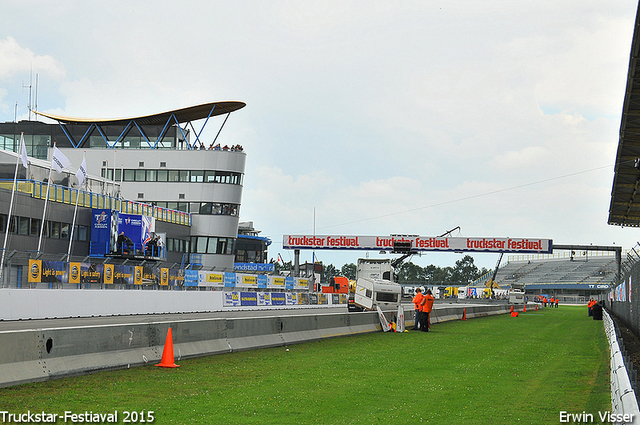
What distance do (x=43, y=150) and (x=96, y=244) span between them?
100 ft

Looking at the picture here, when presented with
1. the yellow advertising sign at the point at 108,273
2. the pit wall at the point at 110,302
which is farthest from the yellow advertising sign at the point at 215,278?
the yellow advertising sign at the point at 108,273

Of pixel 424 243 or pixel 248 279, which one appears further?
pixel 424 243

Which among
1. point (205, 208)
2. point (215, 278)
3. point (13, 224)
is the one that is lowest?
point (215, 278)

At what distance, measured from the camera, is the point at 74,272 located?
35.8m

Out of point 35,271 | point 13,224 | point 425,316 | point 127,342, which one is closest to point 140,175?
point 13,224

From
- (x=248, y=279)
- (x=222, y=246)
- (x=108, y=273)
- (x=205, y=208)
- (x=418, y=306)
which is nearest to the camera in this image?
(x=418, y=306)

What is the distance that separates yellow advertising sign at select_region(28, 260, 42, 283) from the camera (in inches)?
1309

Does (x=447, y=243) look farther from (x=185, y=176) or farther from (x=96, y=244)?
(x=96, y=244)

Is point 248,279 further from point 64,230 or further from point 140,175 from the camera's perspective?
point 140,175

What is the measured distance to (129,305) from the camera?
31891mm

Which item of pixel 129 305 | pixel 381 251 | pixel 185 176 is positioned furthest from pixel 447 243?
pixel 129 305

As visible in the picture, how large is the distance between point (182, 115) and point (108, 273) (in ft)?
133

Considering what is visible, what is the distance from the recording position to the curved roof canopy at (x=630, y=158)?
2040 centimetres

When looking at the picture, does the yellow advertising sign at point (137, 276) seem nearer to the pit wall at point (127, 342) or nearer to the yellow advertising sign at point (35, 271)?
the yellow advertising sign at point (35, 271)
